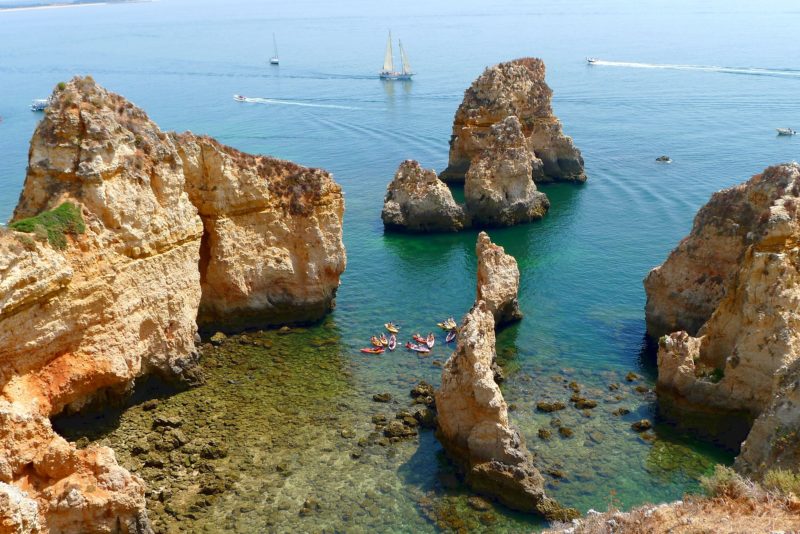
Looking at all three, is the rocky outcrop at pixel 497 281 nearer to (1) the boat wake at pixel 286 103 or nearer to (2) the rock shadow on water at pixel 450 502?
(2) the rock shadow on water at pixel 450 502

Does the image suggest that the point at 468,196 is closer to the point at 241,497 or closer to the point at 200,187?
the point at 200,187

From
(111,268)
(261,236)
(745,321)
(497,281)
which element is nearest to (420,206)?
(497,281)

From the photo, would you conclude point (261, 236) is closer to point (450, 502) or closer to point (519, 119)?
point (450, 502)

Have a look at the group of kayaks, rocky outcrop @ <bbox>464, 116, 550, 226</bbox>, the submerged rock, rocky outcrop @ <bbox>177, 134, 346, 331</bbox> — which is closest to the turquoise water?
the group of kayaks

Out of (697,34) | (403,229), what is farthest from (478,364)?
(697,34)

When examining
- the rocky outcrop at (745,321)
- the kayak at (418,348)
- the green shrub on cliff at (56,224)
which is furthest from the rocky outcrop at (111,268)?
the rocky outcrop at (745,321)
